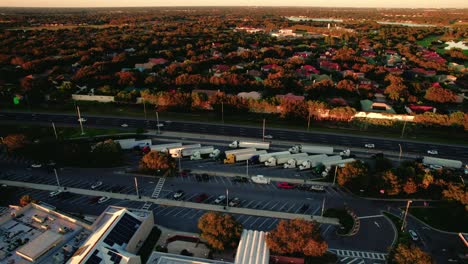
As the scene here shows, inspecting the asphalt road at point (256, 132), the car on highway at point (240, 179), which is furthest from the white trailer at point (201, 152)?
the asphalt road at point (256, 132)

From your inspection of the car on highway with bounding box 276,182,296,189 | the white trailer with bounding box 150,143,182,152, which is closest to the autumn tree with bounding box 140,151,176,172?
the white trailer with bounding box 150,143,182,152

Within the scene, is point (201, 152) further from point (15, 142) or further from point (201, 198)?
point (15, 142)

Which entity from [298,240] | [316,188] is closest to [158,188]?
[298,240]

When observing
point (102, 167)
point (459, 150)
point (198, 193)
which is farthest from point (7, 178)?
point (459, 150)

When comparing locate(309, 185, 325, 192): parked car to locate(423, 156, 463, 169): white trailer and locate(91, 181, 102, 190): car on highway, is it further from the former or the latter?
locate(91, 181, 102, 190): car on highway

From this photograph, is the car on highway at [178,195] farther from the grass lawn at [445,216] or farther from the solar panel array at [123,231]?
the grass lawn at [445,216]

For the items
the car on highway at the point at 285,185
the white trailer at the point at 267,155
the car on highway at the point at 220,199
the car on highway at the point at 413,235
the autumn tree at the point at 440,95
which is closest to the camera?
the car on highway at the point at 413,235
